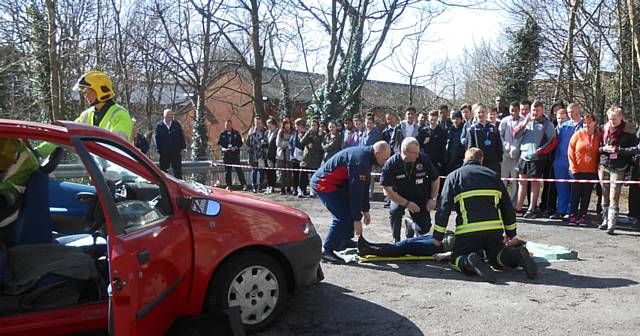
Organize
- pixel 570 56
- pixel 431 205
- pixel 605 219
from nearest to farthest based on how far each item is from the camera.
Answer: pixel 431 205 < pixel 605 219 < pixel 570 56

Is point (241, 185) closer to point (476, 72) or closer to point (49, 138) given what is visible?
point (49, 138)

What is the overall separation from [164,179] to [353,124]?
362 inches

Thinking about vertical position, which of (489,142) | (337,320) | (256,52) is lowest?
(337,320)

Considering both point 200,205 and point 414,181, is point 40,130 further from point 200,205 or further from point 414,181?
point 414,181

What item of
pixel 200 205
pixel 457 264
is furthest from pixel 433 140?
pixel 200 205

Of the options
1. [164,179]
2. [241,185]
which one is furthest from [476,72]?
[164,179]

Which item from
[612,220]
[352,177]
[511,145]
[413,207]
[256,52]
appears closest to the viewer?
[352,177]

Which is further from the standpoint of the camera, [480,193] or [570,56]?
[570,56]

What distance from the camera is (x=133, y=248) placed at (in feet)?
10.5

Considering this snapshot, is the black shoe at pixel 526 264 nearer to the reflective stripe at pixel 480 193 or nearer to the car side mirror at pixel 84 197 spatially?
the reflective stripe at pixel 480 193

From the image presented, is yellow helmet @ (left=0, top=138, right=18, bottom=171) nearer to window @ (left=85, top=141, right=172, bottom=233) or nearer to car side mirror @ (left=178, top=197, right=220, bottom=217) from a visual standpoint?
window @ (left=85, top=141, right=172, bottom=233)

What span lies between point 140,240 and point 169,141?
9401 mm

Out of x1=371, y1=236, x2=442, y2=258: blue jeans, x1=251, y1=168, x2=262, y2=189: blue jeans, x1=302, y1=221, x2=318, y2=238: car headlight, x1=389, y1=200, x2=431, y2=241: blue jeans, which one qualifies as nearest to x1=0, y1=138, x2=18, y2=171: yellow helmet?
x1=302, y1=221, x2=318, y2=238: car headlight

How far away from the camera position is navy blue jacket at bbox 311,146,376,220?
19.6 ft
